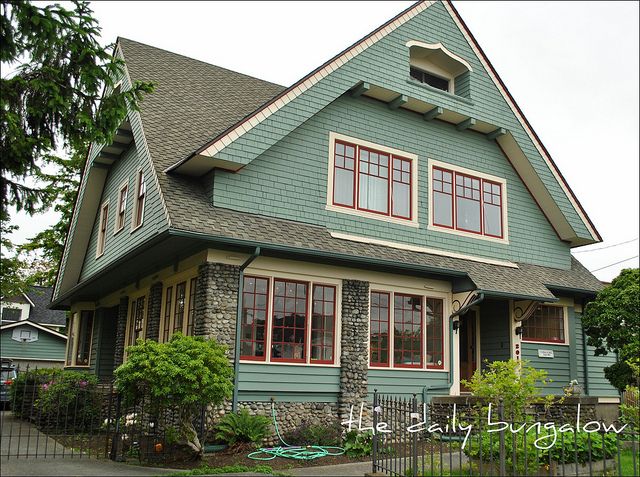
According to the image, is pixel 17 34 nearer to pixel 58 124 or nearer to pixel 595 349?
pixel 58 124

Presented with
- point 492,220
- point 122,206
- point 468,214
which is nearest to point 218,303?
point 122,206

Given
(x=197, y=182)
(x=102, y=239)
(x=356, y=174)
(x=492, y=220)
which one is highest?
(x=356, y=174)

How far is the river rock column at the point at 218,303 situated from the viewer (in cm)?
1228

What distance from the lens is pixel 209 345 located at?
11.1 meters

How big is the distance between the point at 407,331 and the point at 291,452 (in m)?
4.44

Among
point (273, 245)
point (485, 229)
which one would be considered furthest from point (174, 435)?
point (485, 229)

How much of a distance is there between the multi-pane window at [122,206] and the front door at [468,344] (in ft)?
31.0

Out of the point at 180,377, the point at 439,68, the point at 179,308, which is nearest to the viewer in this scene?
the point at 180,377

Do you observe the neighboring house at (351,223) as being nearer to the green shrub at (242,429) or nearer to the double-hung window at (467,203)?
the double-hung window at (467,203)

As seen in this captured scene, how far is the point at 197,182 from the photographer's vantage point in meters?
13.7

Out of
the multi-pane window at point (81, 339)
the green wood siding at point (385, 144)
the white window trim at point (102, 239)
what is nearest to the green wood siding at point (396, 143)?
the green wood siding at point (385, 144)

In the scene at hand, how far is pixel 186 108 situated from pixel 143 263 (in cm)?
407

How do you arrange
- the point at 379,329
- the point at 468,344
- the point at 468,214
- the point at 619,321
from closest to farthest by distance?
the point at 379,329 → the point at 619,321 → the point at 468,214 → the point at 468,344

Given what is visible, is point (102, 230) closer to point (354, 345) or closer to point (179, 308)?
point (179, 308)
